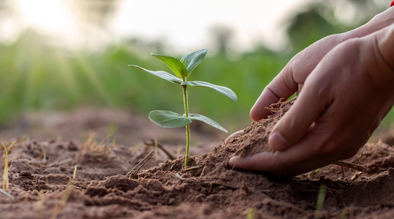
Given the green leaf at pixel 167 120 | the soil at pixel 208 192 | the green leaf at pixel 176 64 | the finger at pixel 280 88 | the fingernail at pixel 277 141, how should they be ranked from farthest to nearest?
1. the finger at pixel 280 88
2. the green leaf at pixel 176 64
3. the green leaf at pixel 167 120
4. the fingernail at pixel 277 141
5. the soil at pixel 208 192

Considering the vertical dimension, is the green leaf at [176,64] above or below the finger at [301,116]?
above

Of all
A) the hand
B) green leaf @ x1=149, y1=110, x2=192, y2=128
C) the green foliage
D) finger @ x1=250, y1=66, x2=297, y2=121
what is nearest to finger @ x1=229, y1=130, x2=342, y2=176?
the hand

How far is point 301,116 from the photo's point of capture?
1.10 metres

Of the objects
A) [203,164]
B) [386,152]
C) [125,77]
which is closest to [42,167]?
[203,164]

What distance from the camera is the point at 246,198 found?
45.4 inches

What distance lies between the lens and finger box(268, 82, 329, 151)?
1.09 m

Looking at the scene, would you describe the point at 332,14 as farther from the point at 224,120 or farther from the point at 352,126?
the point at 352,126

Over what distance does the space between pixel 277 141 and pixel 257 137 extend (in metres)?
0.20

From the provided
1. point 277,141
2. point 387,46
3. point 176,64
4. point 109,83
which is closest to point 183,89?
point 176,64

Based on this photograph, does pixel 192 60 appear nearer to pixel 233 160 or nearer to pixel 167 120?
pixel 167 120

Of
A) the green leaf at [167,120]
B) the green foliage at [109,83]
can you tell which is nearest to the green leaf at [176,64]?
the green leaf at [167,120]

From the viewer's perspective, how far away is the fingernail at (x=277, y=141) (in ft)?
3.81

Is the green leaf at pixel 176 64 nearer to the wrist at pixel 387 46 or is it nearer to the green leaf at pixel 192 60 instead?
the green leaf at pixel 192 60

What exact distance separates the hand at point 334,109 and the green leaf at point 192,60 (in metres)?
0.55
